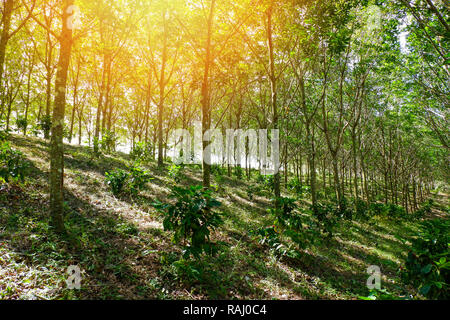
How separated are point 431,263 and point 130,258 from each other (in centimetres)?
552

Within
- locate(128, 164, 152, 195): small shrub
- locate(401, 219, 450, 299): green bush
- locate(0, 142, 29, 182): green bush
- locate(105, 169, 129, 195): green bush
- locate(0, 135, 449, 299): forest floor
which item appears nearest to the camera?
locate(401, 219, 450, 299): green bush

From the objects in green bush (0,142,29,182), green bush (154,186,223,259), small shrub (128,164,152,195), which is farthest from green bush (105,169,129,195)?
green bush (154,186,223,259)

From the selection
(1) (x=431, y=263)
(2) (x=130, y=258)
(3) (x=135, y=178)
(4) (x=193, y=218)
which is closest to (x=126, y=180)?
(3) (x=135, y=178)

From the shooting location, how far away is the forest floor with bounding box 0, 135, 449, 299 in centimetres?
361

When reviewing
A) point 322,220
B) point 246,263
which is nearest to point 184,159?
point 322,220

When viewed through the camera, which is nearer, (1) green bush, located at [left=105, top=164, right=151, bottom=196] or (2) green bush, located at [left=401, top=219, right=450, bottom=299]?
(2) green bush, located at [left=401, top=219, right=450, bottom=299]

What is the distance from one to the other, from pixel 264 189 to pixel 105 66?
50.3ft

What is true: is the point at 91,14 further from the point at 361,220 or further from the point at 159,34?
the point at 361,220

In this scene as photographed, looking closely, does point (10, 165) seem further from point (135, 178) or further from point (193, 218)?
point (193, 218)

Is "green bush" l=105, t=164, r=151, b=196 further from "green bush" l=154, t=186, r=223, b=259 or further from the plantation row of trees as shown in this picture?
"green bush" l=154, t=186, r=223, b=259

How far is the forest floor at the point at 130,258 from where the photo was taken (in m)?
3.61

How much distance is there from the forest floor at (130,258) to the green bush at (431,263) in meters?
0.36

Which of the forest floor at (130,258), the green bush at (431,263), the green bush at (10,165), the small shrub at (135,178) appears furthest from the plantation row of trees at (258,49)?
the green bush at (431,263)

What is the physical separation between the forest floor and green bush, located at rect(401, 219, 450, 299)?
0.36 meters
